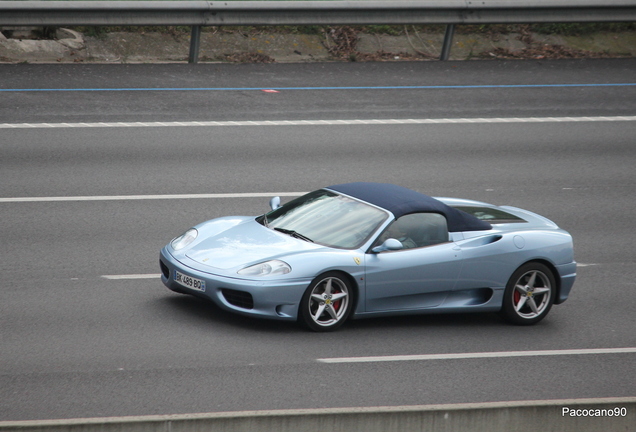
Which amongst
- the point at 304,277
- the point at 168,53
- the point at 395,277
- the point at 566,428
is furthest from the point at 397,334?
the point at 168,53

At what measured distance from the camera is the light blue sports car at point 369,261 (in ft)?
27.5

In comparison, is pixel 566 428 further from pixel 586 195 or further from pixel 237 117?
pixel 237 117

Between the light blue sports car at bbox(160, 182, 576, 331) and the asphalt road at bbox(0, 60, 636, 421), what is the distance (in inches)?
11.9

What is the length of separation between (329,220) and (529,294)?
2.24 metres

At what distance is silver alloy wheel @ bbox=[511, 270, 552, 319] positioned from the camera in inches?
371

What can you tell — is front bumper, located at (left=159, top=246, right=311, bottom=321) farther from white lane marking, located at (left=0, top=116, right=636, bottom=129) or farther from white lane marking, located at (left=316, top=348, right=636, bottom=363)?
white lane marking, located at (left=0, top=116, right=636, bottom=129)

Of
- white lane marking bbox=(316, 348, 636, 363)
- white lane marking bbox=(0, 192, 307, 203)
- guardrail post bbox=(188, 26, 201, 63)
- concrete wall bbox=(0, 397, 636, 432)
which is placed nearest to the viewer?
concrete wall bbox=(0, 397, 636, 432)

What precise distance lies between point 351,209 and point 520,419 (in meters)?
3.74

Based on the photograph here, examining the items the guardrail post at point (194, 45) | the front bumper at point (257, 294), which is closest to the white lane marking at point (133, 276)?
the front bumper at point (257, 294)

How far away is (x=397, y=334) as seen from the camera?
884cm

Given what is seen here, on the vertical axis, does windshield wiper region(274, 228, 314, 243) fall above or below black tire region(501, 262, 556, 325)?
above

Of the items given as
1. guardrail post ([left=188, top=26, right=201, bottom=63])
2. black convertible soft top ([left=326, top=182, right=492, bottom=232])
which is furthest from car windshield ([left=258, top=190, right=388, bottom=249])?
guardrail post ([left=188, top=26, right=201, bottom=63])

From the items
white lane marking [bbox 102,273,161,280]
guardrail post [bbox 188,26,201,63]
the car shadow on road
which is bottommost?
white lane marking [bbox 102,273,161,280]

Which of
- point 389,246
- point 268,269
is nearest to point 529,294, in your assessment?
point 389,246
